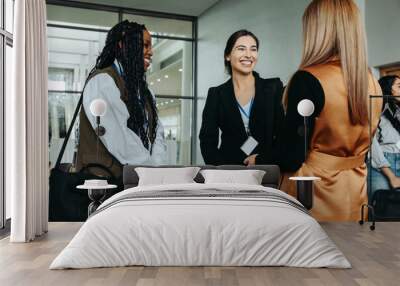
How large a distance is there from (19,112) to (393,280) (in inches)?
151

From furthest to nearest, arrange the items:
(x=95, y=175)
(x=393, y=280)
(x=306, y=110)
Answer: (x=95, y=175) → (x=306, y=110) → (x=393, y=280)

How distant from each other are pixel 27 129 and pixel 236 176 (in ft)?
8.13

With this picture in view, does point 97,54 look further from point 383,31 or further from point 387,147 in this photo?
point 387,147

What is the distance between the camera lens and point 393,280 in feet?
11.1

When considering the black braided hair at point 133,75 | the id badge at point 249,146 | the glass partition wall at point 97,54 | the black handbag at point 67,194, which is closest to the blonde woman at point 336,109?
the id badge at point 249,146

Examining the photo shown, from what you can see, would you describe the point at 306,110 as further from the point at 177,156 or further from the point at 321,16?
the point at 177,156

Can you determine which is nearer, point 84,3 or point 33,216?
point 33,216

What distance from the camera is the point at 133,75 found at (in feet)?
21.4

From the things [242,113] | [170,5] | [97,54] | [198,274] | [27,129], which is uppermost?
[170,5]

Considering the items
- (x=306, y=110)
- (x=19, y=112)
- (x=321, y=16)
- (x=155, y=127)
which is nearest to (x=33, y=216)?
(x=19, y=112)

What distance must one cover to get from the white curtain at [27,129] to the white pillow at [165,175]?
1.23 meters

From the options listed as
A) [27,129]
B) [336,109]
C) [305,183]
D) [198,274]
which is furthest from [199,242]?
[336,109]

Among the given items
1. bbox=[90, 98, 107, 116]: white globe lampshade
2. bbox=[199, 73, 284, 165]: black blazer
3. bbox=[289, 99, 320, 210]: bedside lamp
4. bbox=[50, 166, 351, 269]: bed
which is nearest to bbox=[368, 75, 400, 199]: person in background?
bbox=[289, 99, 320, 210]: bedside lamp

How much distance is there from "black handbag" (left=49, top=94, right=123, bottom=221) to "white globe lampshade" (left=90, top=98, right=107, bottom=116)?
40cm
